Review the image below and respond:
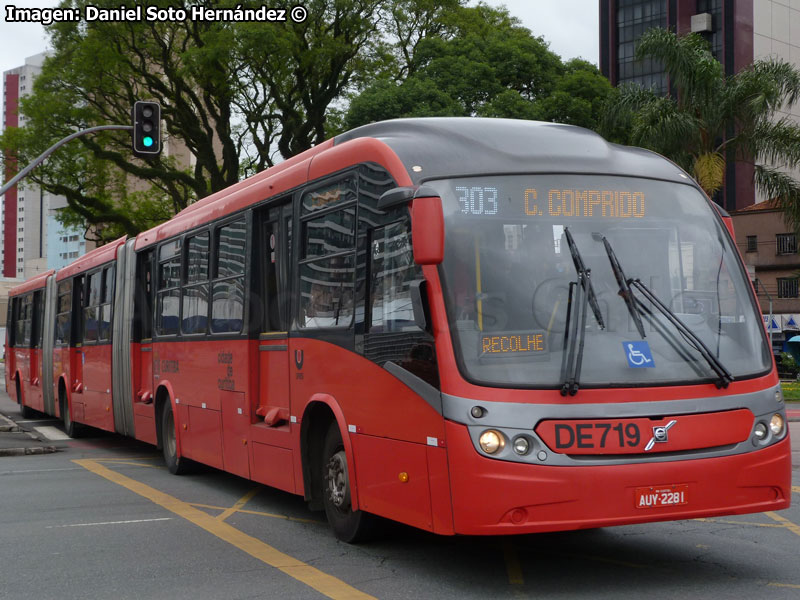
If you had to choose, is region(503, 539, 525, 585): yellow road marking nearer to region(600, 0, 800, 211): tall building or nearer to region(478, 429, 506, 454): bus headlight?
region(478, 429, 506, 454): bus headlight

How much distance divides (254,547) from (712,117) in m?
24.7

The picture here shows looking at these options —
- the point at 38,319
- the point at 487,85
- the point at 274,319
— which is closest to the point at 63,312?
the point at 38,319

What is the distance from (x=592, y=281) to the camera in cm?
683

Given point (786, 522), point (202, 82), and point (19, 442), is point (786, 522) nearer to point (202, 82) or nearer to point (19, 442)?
point (19, 442)

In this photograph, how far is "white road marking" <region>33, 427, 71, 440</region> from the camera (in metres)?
19.5

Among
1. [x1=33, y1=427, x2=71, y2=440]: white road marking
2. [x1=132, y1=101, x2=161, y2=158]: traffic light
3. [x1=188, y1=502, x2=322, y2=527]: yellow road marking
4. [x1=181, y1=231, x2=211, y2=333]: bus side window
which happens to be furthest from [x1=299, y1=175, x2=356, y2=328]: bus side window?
[x1=132, y1=101, x2=161, y2=158]: traffic light

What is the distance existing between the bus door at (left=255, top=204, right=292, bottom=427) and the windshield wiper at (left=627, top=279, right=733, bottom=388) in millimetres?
3493

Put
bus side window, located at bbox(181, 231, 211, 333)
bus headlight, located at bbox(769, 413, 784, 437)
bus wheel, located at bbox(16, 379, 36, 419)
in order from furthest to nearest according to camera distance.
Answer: bus wheel, located at bbox(16, 379, 36, 419), bus side window, located at bbox(181, 231, 211, 333), bus headlight, located at bbox(769, 413, 784, 437)

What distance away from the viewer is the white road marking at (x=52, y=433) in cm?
1946

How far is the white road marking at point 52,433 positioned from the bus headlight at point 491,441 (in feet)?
47.2

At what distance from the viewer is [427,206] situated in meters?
6.61

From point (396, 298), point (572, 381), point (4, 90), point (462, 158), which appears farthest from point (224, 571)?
point (4, 90)

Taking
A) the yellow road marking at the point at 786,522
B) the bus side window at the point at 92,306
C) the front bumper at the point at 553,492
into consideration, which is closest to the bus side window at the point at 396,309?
the front bumper at the point at 553,492

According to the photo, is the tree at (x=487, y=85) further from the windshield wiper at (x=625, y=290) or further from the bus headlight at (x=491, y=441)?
the bus headlight at (x=491, y=441)
